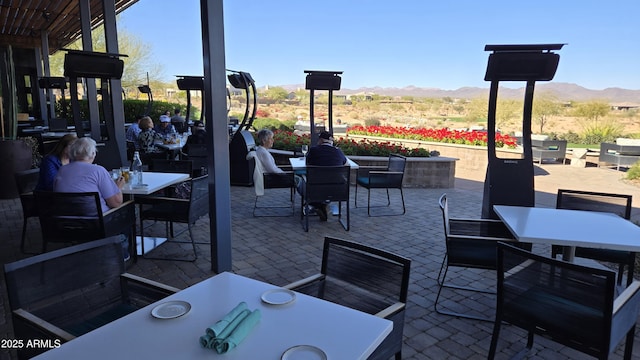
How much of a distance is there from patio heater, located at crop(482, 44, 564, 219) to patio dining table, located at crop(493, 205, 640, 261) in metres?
0.58

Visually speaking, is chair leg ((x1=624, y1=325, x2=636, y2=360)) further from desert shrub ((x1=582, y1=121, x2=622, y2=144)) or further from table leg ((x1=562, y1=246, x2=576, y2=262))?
desert shrub ((x1=582, y1=121, x2=622, y2=144))

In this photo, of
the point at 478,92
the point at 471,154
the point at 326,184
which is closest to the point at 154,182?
the point at 326,184

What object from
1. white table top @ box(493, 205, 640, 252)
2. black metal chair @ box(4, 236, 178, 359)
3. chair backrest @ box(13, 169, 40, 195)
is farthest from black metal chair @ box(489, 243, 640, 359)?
chair backrest @ box(13, 169, 40, 195)

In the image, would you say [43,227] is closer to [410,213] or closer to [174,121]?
[410,213]

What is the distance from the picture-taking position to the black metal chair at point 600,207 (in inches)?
118

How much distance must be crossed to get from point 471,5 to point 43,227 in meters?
47.0

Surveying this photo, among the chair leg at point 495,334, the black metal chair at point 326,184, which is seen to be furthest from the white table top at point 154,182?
the chair leg at point 495,334

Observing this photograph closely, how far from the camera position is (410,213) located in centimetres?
577

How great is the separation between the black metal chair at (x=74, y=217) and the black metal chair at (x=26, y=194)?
0.87 metres

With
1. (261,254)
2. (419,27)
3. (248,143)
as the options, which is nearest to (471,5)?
(419,27)

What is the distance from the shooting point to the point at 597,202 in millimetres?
3303

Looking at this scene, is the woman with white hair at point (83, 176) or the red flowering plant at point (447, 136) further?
the red flowering plant at point (447, 136)

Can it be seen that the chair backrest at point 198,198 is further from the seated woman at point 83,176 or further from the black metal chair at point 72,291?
the black metal chair at point 72,291

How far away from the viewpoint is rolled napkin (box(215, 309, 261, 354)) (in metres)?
1.17
